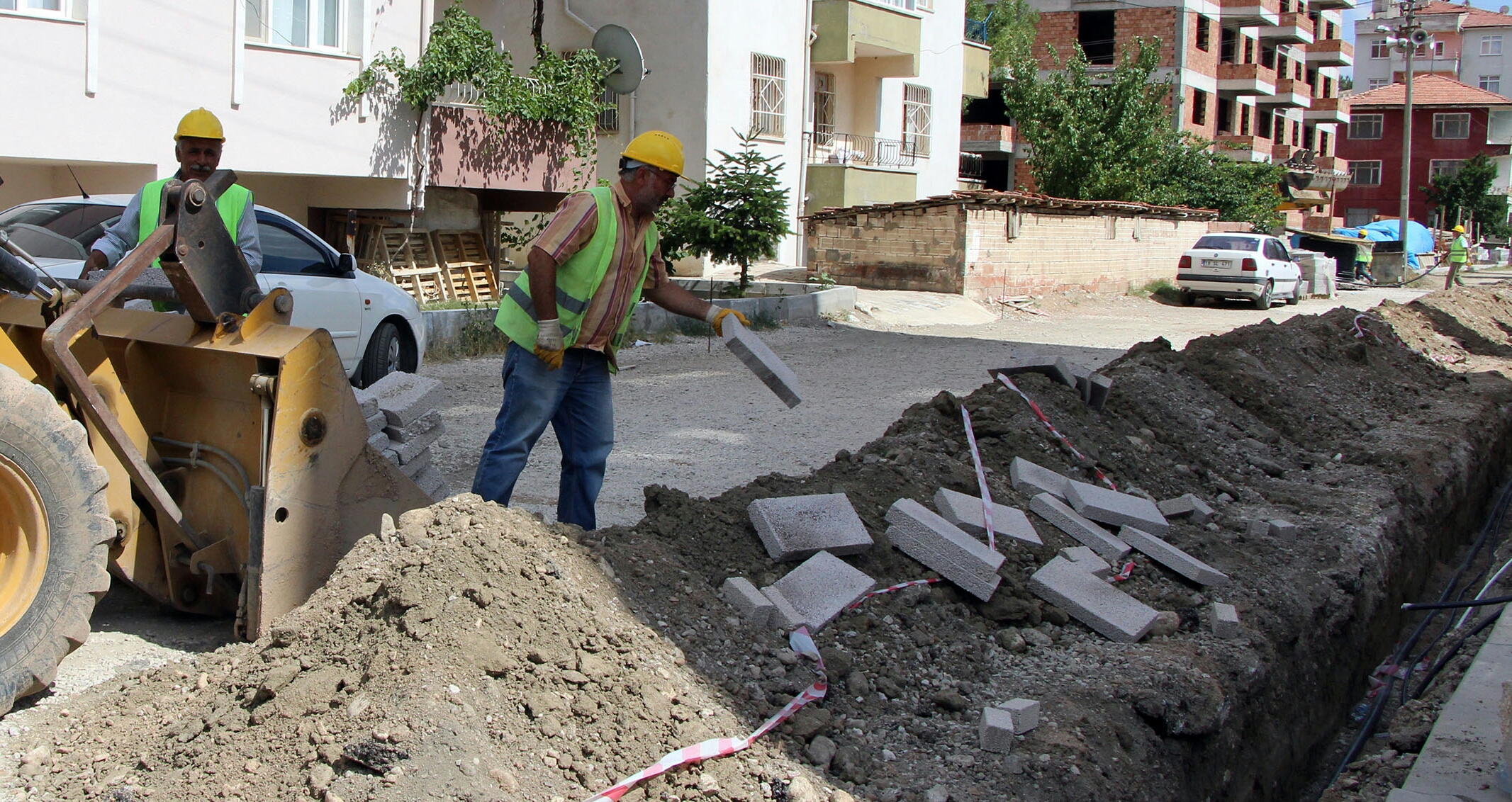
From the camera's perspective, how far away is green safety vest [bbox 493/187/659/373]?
468 cm

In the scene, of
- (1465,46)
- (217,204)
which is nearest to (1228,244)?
(217,204)

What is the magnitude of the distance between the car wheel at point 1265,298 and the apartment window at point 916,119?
844 cm

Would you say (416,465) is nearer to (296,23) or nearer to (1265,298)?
(296,23)

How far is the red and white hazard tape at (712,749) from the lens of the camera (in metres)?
3.23

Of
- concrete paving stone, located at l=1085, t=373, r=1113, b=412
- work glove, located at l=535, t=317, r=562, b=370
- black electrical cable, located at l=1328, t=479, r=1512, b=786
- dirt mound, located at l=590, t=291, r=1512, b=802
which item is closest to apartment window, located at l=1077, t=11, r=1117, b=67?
black electrical cable, located at l=1328, t=479, r=1512, b=786

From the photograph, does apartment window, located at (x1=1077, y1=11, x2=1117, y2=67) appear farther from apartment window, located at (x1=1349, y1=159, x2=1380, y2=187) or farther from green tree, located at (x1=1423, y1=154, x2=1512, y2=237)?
apartment window, located at (x1=1349, y1=159, x2=1380, y2=187)

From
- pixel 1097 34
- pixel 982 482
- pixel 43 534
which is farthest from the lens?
pixel 1097 34

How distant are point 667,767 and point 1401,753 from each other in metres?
2.72

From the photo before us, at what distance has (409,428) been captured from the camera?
17.0 feet

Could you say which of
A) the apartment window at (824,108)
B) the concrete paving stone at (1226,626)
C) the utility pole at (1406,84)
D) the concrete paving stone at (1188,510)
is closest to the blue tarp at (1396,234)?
the utility pole at (1406,84)

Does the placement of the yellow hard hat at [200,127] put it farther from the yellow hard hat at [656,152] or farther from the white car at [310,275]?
the white car at [310,275]

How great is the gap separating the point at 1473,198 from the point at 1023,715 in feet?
228

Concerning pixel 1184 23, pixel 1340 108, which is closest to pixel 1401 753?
pixel 1184 23

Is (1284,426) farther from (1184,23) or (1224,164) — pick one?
(1184,23)
